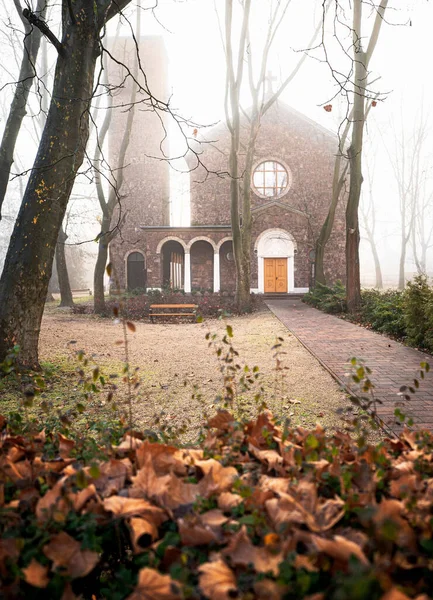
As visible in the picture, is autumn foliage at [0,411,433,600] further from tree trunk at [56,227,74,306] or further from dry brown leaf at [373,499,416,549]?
tree trunk at [56,227,74,306]

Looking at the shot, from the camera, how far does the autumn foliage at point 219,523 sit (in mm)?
933

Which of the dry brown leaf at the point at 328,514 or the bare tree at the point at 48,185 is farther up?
the bare tree at the point at 48,185

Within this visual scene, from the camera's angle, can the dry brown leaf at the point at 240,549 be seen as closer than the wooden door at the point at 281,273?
Yes

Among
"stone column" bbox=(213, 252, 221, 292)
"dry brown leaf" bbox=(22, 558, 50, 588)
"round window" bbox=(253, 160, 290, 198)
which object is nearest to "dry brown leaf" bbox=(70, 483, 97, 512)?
"dry brown leaf" bbox=(22, 558, 50, 588)

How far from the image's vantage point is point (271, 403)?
5.04 m

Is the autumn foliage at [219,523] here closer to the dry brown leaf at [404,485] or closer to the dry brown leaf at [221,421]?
the dry brown leaf at [404,485]

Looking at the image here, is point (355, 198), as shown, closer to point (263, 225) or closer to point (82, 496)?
point (263, 225)

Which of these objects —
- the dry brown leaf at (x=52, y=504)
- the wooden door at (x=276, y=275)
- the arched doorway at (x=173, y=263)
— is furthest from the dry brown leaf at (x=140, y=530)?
the arched doorway at (x=173, y=263)

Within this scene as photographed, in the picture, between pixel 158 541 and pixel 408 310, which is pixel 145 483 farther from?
pixel 408 310

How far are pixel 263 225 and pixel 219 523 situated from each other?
2754 centimetres

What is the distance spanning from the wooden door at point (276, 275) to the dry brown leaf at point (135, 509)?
27542 millimetres

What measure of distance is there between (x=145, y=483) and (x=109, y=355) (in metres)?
7.52

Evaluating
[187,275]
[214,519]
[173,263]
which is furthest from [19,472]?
[173,263]

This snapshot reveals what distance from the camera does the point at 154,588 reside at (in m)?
0.93
